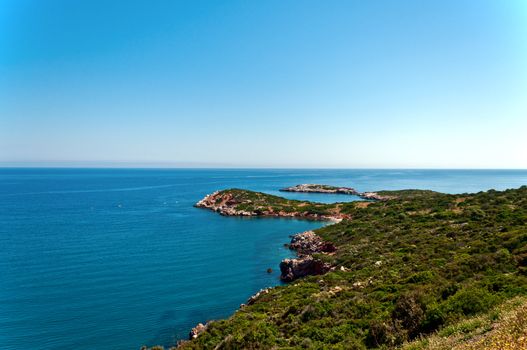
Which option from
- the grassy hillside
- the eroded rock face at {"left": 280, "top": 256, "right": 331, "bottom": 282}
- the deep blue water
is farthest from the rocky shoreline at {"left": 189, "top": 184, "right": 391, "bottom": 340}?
the deep blue water

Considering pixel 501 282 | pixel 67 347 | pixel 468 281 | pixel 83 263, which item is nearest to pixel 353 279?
pixel 468 281

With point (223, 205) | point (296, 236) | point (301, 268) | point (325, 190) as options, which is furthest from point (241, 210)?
point (325, 190)

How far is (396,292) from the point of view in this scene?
20.4m

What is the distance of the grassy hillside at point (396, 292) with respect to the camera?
15.1 metres

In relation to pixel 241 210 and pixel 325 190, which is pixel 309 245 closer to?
pixel 241 210

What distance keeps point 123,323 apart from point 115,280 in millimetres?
11205

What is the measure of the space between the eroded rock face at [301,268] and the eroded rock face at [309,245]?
25.1ft

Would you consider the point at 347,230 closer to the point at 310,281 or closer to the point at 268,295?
the point at 310,281

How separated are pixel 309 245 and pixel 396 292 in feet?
95.8

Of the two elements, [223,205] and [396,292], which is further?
[223,205]

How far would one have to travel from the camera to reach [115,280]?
124 ft

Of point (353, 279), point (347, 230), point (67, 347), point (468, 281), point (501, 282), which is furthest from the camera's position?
point (347, 230)

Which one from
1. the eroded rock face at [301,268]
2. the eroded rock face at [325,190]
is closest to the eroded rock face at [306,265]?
the eroded rock face at [301,268]

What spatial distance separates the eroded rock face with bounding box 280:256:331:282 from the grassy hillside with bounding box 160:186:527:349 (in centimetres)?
139
